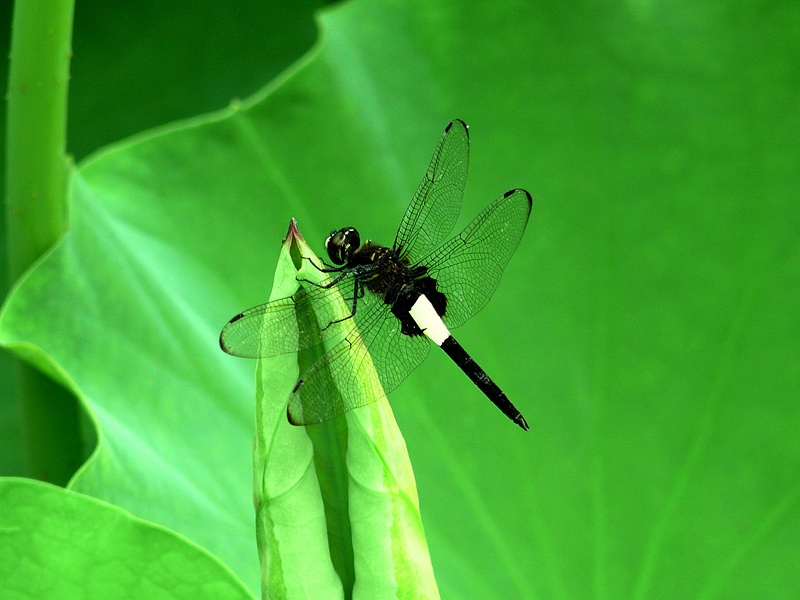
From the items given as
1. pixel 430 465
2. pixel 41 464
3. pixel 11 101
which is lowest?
pixel 430 465

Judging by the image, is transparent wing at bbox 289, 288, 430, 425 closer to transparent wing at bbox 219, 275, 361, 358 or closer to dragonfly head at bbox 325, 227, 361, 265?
transparent wing at bbox 219, 275, 361, 358

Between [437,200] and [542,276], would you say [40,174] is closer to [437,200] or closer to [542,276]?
[437,200]

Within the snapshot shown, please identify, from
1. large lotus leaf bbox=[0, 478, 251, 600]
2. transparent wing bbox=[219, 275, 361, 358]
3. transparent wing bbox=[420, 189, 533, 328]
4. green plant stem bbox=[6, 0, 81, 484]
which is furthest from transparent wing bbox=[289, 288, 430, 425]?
green plant stem bbox=[6, 0, 81, 484]

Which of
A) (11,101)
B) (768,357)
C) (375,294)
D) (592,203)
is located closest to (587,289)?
(592,203)

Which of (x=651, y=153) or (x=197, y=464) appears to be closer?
(x=197, y=464)

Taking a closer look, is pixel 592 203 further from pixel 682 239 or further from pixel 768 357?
pixel 768 357
